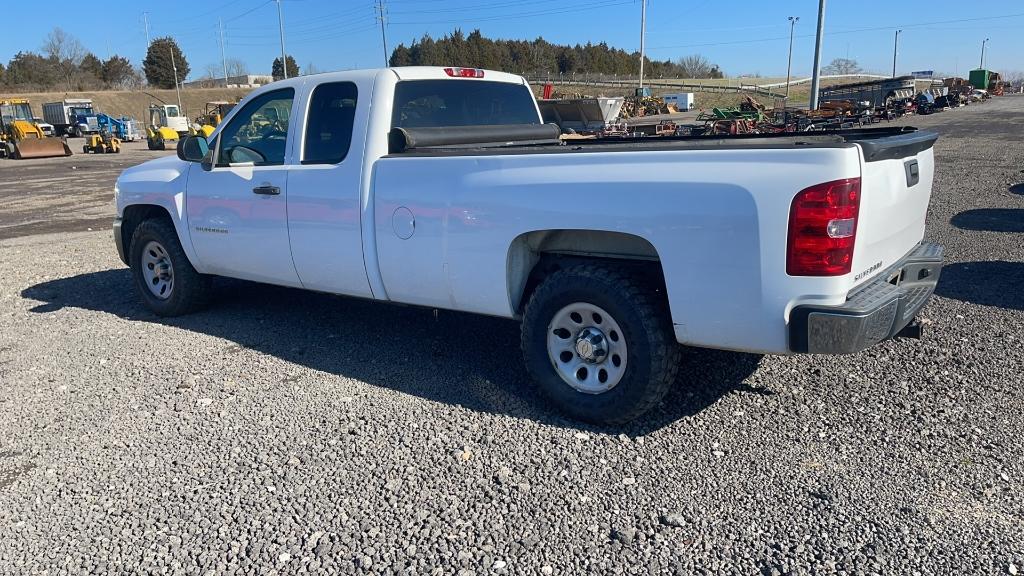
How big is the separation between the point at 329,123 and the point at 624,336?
2.62 m

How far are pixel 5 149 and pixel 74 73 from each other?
84.9m

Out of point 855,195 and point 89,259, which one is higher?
point 855,195

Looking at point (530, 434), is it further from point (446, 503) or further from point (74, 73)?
point (74, 73)

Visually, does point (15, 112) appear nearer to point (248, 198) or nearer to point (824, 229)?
point (248, 198)

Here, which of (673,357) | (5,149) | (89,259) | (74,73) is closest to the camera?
(673,357)

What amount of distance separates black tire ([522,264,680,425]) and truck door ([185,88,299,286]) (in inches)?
84.3

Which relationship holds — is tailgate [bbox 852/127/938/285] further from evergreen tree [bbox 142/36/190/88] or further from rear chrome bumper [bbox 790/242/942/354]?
evergreen tree [bbox 142/36/190/88]

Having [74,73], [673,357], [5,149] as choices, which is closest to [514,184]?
[673,357]

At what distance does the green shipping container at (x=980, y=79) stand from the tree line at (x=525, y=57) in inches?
2252

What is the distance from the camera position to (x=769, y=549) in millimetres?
3000

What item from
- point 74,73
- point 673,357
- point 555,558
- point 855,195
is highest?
point 74,73

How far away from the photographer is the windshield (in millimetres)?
40688

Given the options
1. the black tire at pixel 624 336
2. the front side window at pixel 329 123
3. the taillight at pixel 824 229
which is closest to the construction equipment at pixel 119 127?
the front side window at pixel 329 123

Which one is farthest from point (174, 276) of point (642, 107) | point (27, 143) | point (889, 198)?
point (642, 107)
